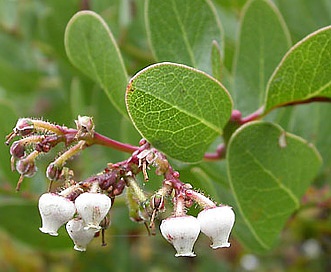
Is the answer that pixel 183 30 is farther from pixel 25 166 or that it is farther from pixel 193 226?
pixel 193 226

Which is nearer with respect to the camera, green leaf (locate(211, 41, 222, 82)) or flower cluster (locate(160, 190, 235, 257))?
flower cluster (locate(160, 190, 235, 257))

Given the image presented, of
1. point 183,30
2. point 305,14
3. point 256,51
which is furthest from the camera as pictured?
point 305,14

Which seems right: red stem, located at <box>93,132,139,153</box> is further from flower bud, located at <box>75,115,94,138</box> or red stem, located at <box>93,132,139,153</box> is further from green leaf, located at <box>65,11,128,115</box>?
green leaf, located at <box>65,11,128,115</box>

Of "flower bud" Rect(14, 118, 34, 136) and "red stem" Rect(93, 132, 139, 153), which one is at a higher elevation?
"flower bud" Rect(14, 118, 34, 136)

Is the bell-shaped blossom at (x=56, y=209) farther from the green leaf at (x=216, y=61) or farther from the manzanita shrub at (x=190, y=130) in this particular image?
the green leaf at (x=216, y=61)

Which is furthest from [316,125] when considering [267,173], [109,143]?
[109,143]

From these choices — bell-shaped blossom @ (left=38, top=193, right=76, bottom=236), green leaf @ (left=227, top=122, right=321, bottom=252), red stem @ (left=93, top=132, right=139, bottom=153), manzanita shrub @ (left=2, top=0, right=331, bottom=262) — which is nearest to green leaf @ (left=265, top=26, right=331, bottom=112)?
manzanita shrub @ (left=2, top=0, right=331, bottom=262)
